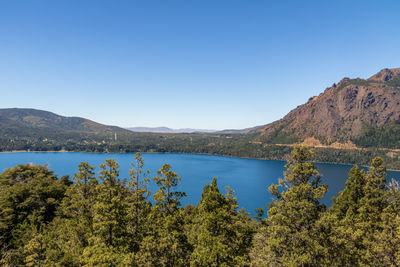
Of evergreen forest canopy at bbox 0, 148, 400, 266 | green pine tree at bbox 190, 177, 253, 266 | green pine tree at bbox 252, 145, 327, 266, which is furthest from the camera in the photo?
green pine tree at bbox 190, 177, 253, 266

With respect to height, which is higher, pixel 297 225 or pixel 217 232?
pixel 297 225

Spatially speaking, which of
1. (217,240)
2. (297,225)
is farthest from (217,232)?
(297,225)

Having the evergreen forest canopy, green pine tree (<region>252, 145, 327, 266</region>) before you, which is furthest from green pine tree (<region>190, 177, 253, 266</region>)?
green pine tree (<region>252, 145, 327, 266</region>)

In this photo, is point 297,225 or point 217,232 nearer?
point 297,225

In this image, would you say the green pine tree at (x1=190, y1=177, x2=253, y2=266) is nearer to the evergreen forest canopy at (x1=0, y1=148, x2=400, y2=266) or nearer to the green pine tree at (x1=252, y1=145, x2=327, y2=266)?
the evergreen forest canopy at (x1=0, y1=148, x2=400, y2=266)

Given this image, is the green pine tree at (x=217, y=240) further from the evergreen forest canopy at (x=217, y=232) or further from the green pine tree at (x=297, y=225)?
the green pine tree at (x=297, y=225)

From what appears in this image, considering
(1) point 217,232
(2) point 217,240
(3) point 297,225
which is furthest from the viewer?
(1) point 217,232

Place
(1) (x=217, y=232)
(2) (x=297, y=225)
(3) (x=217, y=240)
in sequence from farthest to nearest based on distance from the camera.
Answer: (1) (x=217, y=232), (3) (x=217, y=240), (2) (x=297, y=225)

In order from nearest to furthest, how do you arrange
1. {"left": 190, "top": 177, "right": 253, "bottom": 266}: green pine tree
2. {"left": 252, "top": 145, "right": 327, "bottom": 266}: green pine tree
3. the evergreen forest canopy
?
{"left": 252, "top": 145, "right": 327, "bottom": 266}: green pine tree → the evergreen forest canopy → {"left": 190, "top": 177, "right": 253, "bottom": 266}: green pine tree

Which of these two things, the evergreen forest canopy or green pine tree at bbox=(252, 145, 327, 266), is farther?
the evergreen forest canopy

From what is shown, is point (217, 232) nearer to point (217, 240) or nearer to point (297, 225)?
point (217, 240)

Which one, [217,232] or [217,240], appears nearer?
Result: [217,240]

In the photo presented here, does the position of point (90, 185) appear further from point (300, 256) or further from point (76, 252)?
point (300, 256)

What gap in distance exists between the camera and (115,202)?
22.1 m
